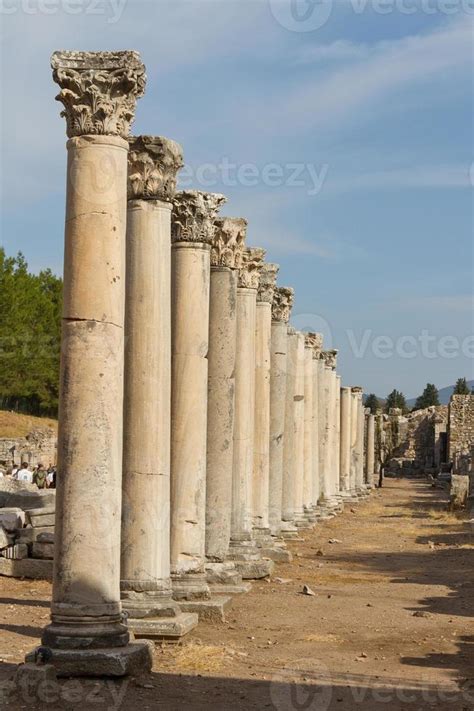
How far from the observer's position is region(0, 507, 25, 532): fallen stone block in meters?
18.0

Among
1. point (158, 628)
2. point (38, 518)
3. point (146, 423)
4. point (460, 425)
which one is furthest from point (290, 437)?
point (460, 425)

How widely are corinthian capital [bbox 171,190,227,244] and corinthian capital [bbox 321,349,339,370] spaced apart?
2491 centimetres

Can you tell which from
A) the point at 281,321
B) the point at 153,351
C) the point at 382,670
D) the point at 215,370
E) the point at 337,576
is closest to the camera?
the point at 382,670

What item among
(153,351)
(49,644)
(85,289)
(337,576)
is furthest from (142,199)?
(337,576)

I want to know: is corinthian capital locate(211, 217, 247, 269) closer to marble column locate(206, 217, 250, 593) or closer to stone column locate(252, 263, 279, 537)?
marble column locate(206, 217, 250, 593)

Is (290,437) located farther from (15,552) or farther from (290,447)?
(15,552)

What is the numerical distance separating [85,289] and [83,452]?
1437 millimetres

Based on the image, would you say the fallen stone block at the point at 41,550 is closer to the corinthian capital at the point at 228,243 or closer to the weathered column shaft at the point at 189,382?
the weathered column shaft at the point at 189,382

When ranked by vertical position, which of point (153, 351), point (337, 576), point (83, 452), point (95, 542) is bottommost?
point (337, 576)

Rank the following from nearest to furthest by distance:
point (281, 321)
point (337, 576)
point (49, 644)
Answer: point (49, 644)
point (337, 576)
point (281, 321)

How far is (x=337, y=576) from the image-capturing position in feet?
68.5

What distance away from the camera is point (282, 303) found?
1000 inches

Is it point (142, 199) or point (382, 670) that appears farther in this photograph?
point (142, 199)

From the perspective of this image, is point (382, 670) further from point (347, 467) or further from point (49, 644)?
point (347, 467)
